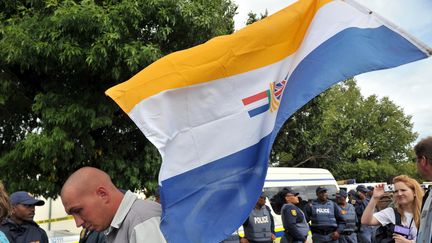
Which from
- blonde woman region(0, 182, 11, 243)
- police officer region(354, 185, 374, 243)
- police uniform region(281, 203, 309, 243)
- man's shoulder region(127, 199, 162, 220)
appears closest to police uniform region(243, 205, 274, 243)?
police uniform region(281, 203, 309, 243)

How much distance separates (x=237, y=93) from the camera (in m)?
2.72

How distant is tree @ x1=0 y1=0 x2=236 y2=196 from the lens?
19.2 feet

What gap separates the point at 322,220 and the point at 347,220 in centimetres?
85

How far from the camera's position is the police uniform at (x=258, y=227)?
819 centimetres

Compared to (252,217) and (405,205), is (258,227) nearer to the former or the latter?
(252,217)

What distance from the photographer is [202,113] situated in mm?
2643

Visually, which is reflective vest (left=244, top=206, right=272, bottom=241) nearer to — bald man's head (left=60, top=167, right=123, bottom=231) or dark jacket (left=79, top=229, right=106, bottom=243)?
dark jacket (left=79, top=229, right=106, bottom=243)

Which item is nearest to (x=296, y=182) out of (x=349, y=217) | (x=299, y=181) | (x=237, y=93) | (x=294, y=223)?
(x=299, y=181)

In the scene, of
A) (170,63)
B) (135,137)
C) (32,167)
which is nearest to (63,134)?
(32,167)

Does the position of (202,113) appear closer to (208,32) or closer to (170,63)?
(170,63)

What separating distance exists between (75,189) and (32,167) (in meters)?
4.77

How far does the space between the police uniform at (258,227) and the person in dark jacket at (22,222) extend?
425 cm

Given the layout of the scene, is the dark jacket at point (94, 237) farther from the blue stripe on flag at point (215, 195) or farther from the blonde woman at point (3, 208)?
the blue stripe on flag at point (215, 195)

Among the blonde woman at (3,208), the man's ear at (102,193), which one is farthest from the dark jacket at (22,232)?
the man's ear at (102,193)
